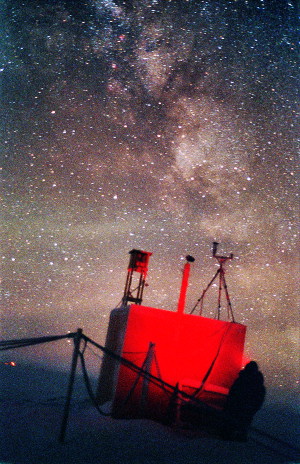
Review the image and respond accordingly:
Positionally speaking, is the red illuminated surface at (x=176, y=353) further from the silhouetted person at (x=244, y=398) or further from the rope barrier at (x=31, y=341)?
the rope barrier at (x=31, y=341)

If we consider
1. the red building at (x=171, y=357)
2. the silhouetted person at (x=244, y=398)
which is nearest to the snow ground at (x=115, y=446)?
the silhouetted person at (x=244, y=398)

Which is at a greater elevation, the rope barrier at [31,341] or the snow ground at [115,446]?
the rope barrier at [31,341]

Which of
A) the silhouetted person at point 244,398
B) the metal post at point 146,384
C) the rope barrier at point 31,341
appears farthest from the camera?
the metal post at point 146,384

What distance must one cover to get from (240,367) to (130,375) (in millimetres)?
3642

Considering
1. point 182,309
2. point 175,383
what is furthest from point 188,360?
point 182,309

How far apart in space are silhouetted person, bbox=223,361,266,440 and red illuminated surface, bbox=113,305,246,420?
1.46 ft

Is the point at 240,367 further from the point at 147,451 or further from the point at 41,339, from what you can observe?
the point at 41,339

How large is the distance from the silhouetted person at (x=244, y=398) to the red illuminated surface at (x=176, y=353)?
17.5 inches

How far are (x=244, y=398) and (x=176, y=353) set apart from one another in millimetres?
2353

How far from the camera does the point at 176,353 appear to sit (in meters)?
10.4

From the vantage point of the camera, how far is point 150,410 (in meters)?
9.83

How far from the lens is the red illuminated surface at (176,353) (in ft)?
32.2

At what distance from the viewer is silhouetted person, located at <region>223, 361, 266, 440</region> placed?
9453mm

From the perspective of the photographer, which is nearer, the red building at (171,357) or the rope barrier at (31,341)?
the rope barrier at (31,341)
